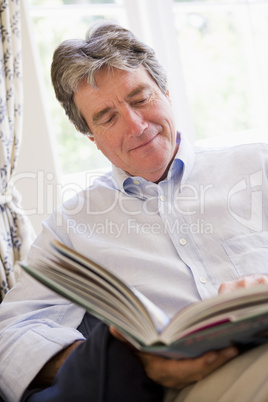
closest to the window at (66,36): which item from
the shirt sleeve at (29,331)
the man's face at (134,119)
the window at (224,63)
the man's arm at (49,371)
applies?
the window at (224,63)

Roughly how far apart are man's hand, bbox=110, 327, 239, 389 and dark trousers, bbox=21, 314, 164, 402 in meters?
0.02

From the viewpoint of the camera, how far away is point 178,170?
1554mm

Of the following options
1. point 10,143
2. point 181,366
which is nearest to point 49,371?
point 181,366

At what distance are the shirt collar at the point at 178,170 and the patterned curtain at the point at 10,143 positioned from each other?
1.76 ft

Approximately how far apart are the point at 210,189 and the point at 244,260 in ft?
0.90

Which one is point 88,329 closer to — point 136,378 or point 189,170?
point 136,378

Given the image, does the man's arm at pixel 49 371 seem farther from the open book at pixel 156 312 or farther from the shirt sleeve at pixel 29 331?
the open book at pixel 156 312

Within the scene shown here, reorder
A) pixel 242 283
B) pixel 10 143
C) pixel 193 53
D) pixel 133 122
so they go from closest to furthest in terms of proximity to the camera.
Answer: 1. pixel 242 283
2. pixel 133 122
3. pixel 10 143
4. pixel 193 53

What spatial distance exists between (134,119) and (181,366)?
802mm

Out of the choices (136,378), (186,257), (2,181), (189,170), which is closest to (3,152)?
(2,181)

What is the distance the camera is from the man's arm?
1.17 metres

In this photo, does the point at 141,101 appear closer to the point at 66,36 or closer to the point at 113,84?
the point at 113,84

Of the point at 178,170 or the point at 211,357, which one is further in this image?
the point at 178,170

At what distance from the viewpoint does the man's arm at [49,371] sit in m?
1.17
